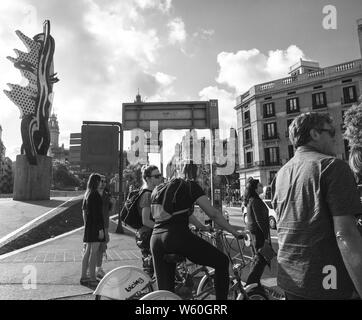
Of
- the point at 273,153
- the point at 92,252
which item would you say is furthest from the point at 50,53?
the point at 273,153

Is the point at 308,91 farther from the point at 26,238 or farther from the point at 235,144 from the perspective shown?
the point at 26,238

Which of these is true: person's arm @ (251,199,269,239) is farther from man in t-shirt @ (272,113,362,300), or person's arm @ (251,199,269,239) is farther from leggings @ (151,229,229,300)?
man in t-shirt @ (272,113,362,300)

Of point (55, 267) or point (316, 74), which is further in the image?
point (316, 74)

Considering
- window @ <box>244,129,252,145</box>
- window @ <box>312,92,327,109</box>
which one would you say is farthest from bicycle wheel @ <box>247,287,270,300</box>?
window @ <box>244,129,252,145</box>

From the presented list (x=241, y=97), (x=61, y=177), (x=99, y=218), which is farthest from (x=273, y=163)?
(x=61, y=177)

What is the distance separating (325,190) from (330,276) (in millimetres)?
452

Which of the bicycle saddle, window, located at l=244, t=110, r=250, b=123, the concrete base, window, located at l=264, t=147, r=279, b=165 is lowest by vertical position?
the bicycle saddle

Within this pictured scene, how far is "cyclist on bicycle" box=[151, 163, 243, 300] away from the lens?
2.84 meters

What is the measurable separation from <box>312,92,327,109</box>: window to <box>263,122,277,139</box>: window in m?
5.67

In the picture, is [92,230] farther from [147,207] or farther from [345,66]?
[345,66]

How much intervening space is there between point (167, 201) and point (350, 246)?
5.29 feet

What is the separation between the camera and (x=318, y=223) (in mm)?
1769

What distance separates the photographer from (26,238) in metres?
9.52

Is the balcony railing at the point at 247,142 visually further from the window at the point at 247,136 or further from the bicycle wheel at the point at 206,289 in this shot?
the bicycle wheel at the point at 206,289
